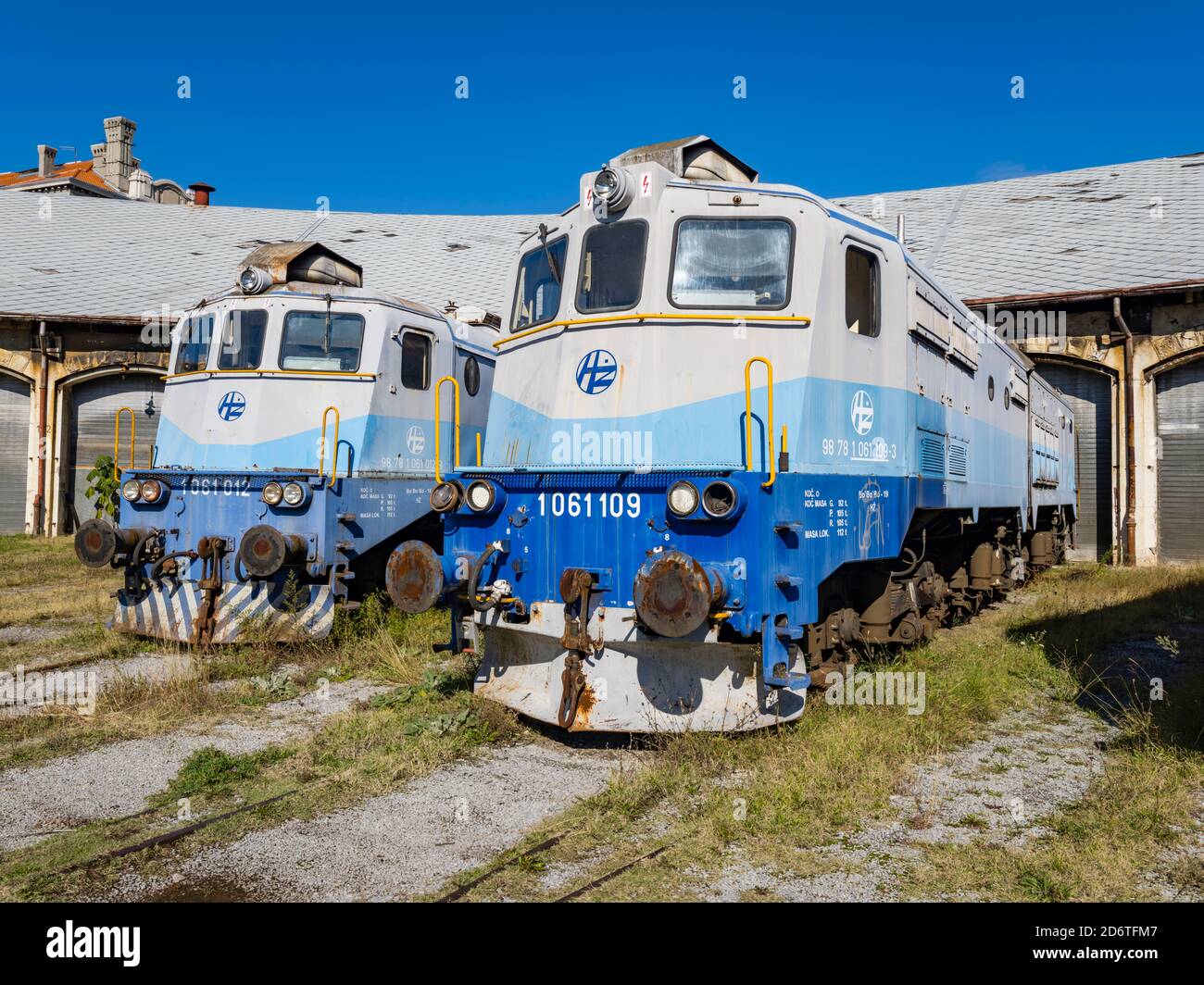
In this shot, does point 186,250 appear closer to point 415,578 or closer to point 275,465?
point 275,465

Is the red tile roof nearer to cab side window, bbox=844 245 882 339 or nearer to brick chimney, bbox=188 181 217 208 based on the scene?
brick chimney, bbox=188 181 217 208

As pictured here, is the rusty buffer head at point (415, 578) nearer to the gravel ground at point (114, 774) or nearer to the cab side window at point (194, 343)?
the gravel ground at point (114, 774)

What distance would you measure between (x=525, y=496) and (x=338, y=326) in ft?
14.3

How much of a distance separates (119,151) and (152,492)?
4321cm

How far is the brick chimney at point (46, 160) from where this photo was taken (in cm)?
4223

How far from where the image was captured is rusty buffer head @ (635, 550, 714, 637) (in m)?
5.42

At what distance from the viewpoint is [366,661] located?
8859 millimetres

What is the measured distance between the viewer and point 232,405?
9617 mm

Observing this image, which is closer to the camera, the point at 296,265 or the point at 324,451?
the point at 324,451

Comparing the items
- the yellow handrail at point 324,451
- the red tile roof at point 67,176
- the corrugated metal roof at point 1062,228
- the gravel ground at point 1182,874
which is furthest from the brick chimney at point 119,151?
the gravel ground at point 1182,874

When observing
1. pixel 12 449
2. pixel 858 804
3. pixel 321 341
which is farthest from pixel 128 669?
pixel 12 449

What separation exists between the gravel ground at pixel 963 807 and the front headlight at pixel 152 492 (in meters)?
7.24

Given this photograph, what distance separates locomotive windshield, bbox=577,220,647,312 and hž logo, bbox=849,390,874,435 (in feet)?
5.47
